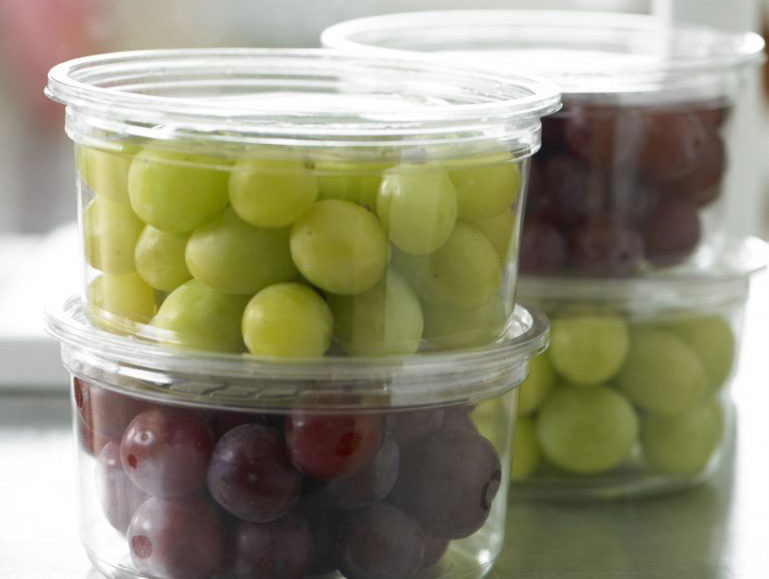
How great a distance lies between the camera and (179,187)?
0.61m

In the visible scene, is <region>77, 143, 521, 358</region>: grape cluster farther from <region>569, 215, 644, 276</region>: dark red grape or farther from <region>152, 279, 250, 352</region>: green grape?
<region>569, 215, 644, 276</region>: dark red grape

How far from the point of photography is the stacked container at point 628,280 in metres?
0.81

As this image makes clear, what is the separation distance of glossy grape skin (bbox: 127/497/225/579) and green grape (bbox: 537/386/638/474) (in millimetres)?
285

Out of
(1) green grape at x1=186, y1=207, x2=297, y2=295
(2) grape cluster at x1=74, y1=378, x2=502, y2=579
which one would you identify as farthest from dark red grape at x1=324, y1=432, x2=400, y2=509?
(1) green grape at x1=186, y1=207, x2=297, y2=295

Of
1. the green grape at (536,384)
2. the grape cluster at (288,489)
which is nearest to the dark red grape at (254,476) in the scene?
the grape cluster at (288,489)

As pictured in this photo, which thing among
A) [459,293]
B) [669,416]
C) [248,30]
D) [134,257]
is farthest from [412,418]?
[248,30]

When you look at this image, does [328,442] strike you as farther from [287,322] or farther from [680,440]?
[680,440]

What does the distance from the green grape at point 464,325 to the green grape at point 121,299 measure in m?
0.15

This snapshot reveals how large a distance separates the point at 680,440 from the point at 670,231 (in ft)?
0.49

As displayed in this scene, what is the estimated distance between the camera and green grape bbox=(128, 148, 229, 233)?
0.61 meters

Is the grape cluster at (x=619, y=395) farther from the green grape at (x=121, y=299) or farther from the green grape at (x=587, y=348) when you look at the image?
the green grape at (x=121, y=299)

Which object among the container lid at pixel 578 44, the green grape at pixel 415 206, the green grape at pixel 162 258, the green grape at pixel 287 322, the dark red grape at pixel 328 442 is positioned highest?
the container lid at pixel 578 44

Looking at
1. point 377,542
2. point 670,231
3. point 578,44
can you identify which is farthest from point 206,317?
point 578,44

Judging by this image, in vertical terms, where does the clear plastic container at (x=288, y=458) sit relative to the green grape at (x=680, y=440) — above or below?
above
